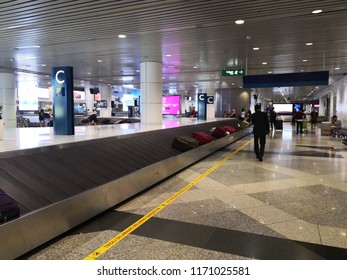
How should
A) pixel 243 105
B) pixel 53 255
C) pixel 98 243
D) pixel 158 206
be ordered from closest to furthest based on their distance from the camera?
pixel 53 255
pixel 98 243
pixel 158 206
pixel 243 105

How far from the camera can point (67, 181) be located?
494 cm

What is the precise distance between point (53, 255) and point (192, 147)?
7009 millimetres

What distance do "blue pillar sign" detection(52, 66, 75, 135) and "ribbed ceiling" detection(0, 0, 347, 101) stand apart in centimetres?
162

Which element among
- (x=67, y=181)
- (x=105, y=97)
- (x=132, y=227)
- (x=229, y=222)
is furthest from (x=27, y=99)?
(x=229, y=222)

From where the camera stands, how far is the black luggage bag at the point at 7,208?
3375 millimetres

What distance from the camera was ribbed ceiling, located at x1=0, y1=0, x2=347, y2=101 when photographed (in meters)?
7.90

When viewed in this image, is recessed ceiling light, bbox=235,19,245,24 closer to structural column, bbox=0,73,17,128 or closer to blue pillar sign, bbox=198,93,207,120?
structural column, bbox=0,73,17,128

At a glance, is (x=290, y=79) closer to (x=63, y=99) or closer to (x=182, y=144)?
(x=182, y=144)

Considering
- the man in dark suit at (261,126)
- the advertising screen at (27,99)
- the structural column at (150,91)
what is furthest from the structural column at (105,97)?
the man in dark suit at (261,126)

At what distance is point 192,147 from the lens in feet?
33.3

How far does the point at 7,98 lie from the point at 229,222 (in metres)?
21.1

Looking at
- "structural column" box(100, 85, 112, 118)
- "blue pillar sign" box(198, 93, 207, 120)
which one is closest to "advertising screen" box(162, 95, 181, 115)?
"blue pillar sign" box(198, 93, 207, 120)

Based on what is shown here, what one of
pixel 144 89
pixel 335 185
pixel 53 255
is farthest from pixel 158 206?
pixel 144 89

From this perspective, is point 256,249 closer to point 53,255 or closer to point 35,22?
point 53,255
